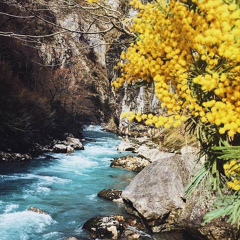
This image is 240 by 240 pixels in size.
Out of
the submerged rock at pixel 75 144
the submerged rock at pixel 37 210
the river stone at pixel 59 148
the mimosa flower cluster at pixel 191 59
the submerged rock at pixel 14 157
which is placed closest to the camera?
the mimosa flower cluster at pixel 191 59

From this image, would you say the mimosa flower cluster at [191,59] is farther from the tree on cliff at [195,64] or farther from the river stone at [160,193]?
the river stone at [160,193]

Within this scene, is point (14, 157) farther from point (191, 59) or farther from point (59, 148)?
point (191, 59)

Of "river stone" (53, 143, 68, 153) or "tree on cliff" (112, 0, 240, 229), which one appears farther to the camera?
"river stone" (53, 143, 68, 153)

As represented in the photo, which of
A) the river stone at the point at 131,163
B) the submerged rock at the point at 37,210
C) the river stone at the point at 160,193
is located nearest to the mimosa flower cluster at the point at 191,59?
the river stone at the point at 160,193

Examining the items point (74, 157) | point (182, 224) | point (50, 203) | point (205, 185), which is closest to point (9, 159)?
point (74, 157)

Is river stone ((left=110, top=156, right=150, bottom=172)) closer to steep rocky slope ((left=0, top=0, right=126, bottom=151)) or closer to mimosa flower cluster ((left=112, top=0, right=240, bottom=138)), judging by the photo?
steep rocky slope ((left=0, top=0, right=126, bottom=151))

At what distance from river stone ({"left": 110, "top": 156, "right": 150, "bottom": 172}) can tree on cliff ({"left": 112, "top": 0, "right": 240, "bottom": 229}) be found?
1412 centimetres

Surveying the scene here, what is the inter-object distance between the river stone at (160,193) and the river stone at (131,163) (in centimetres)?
591

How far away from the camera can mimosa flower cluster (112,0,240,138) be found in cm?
200

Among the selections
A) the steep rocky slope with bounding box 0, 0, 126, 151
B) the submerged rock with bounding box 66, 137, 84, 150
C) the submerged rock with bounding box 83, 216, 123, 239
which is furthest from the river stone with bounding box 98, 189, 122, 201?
the submerged rock with bounding box 66, 137, 84, 150

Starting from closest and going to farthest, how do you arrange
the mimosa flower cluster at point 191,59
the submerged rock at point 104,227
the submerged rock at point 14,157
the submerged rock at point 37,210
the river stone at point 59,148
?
the mimosa flower cluster at point 191,59, the submerged rock at point 104,227, the submerged rock at point 37,210, the submerged rock at point 14,157, the river stone at point 59,148

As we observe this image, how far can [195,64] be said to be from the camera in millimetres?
2561

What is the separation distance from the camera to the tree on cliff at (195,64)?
2.02 meters

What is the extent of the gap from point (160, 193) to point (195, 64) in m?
7.89
